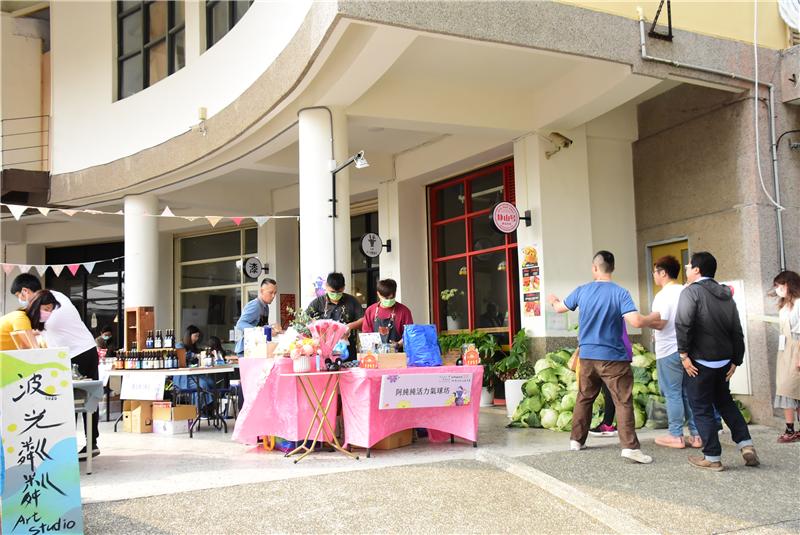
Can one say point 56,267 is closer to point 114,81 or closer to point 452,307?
point 114,81

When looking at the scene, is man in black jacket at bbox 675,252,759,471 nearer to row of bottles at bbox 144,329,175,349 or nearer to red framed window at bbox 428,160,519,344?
red framed window at bbox 428,160,519,344

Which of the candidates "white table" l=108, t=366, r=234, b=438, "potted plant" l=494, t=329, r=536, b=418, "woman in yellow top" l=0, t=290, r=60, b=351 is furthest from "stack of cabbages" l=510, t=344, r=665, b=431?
"woman in yellow top" l=0, t=290, r=60, b=351

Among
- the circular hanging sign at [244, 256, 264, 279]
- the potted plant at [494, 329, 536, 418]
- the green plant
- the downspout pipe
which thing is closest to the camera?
the downspout pipe

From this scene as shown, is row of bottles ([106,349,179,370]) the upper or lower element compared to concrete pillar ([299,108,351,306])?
lower

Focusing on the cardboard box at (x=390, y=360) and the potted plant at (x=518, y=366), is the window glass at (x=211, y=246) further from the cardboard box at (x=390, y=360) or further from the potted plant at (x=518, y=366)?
the cardboard box at (x=390, y=360)

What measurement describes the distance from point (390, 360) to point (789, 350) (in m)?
3.72

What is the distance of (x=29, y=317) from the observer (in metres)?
5.94

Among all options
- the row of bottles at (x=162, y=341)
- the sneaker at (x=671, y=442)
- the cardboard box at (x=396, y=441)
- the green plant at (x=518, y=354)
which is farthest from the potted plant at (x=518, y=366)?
the row of bottles at (x=162, y=341)

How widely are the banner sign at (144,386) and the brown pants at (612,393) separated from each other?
16.0 ft

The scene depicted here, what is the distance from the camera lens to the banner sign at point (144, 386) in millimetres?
8773

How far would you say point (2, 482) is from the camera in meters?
3.97

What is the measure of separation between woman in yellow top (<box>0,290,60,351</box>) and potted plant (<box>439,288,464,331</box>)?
23.1 ft

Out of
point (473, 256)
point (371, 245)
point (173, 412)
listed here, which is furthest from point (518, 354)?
point (173, 412)

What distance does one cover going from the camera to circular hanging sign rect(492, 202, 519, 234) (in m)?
9.68
